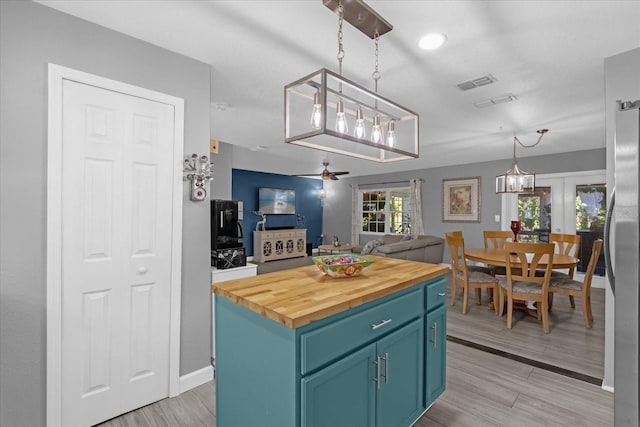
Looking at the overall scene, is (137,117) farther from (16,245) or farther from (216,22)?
(16,245)

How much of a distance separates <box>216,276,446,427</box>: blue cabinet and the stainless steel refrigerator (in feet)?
Answer: 2.79

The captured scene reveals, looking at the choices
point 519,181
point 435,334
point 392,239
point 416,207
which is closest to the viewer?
point 435,334

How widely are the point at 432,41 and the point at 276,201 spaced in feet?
22.5

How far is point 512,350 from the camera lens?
9.48ft

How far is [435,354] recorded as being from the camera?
6.27ft

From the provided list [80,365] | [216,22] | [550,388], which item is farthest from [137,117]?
[550,388]

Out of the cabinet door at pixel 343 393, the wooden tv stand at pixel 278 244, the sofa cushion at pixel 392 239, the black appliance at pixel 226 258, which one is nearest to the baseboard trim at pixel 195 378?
the black appliance at pixel 226 258

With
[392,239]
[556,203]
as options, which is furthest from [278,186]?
[556,203]

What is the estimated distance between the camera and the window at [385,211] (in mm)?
8211

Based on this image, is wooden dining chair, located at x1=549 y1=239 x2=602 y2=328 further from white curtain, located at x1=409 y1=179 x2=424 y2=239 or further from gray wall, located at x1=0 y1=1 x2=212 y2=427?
gray wall, located at x1=0 y1=1 x2=212 y2=427

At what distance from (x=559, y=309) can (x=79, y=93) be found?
5556mm

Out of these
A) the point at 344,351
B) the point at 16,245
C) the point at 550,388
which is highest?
the point at 16,245

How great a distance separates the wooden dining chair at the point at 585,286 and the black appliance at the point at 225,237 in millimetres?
3497

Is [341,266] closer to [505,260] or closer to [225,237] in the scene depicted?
[225,237]
